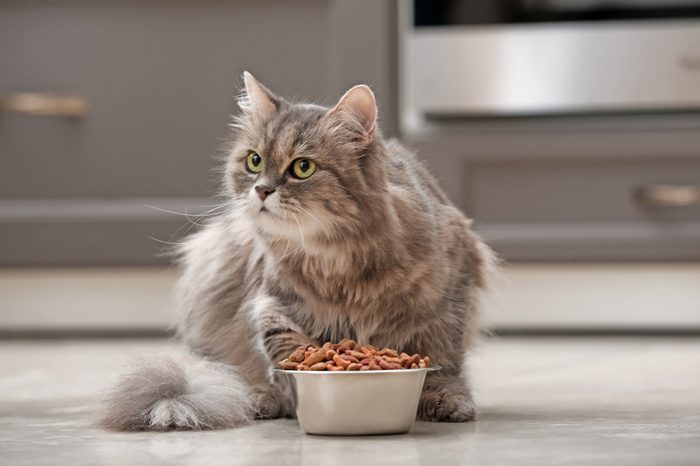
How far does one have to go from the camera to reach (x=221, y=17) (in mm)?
3051

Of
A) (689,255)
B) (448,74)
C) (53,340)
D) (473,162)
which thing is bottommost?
(53,340)

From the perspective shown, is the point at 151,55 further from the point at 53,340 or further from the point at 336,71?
the point at 53,340

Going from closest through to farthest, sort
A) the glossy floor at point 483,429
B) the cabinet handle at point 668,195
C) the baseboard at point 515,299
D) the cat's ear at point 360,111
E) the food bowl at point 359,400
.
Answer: the glossy floor at point 483,429 < the food bowl at point 359,400 < the cat's ear at point 360,111 < the cabinet handle at point 668,195 < the baseboard at point 515,299

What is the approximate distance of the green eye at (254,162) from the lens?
1643 mm

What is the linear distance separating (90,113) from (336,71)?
0.68m

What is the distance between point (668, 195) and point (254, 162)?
1.59m

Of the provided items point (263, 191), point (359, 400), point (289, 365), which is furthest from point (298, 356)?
point (263, 191)

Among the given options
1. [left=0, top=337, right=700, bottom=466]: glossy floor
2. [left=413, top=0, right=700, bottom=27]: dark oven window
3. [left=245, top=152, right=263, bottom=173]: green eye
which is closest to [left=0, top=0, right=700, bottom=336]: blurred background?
[left=413, top=0, right=700, bottom=27]: dark oven window

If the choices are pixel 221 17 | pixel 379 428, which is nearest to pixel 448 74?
pixel 221 17

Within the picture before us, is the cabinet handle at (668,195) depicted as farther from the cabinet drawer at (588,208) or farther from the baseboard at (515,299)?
the baseboard at (515,299)

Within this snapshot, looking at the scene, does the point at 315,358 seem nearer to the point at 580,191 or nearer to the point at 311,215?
the point at 311,215

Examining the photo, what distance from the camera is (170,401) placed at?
A: 5.29ft

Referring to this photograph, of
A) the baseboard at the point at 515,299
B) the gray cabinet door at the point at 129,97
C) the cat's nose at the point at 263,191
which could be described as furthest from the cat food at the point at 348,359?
the gray cabinet door at the point at 129,97

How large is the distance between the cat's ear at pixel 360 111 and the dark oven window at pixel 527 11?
1.45 meters
